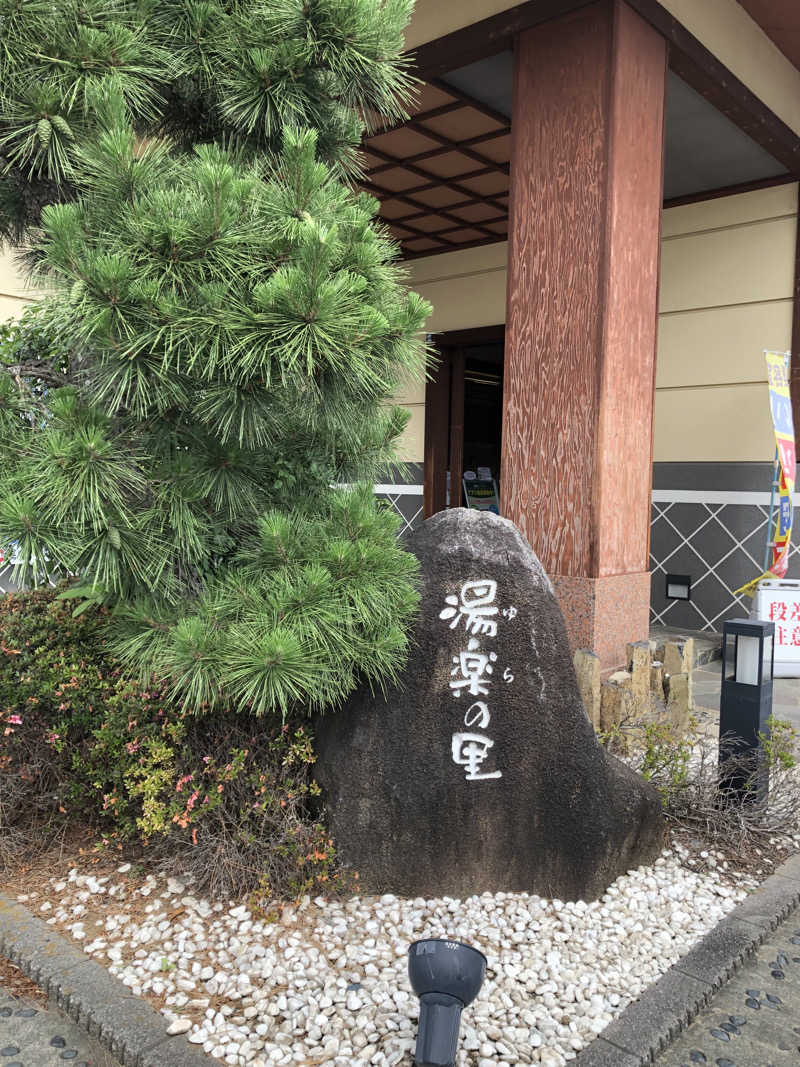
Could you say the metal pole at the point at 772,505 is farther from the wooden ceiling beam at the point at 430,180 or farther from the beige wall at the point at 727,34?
the wooden ceiling beam at the point at 430,180

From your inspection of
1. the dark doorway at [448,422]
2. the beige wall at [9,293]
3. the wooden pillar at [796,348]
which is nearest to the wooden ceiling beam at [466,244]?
the dark doorway at [448,422]

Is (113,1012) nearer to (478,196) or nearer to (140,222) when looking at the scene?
(140,222)

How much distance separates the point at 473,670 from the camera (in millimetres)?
2598

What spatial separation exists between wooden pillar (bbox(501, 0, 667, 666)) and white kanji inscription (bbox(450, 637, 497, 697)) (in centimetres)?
196

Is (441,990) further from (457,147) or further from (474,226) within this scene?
(474,226)

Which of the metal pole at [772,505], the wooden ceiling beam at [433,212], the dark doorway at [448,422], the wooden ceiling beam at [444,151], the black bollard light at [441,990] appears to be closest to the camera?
the black bollard light at [441,990]

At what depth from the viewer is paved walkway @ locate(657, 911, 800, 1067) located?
2.02 m

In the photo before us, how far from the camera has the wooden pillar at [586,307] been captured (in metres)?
4.41

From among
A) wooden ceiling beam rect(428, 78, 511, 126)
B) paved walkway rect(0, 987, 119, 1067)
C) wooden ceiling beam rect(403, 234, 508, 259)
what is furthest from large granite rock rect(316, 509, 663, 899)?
wooden ceiling beam rect(403, 234, 508, 259)

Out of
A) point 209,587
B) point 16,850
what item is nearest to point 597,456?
point 209,587

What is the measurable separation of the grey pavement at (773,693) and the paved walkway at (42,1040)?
12.9ft

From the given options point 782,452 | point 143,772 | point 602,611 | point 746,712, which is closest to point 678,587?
point 782,452

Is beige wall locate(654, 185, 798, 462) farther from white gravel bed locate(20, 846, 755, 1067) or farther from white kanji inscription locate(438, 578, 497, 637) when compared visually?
white kanji inscription locate(438, 578, 497, 637)

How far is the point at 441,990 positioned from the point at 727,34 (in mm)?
5996
